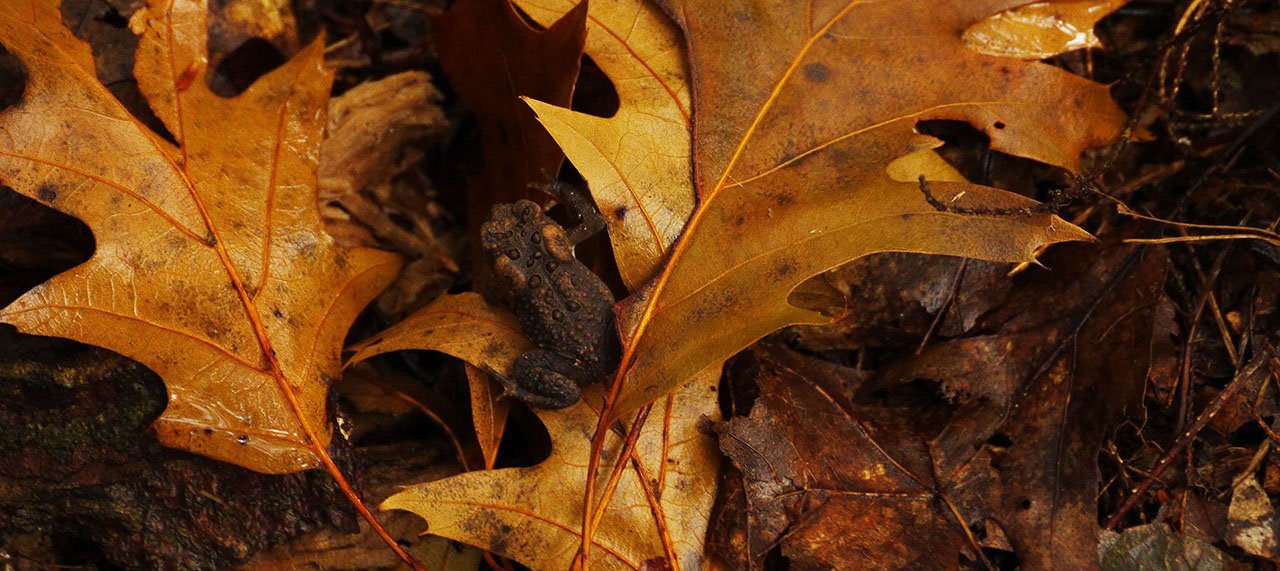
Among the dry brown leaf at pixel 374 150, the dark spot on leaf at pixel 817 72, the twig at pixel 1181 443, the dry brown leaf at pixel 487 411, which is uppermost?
the dark spot on leaf at pixel 817 72

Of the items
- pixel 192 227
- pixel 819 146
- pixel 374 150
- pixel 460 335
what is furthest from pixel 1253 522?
pixel 192 227

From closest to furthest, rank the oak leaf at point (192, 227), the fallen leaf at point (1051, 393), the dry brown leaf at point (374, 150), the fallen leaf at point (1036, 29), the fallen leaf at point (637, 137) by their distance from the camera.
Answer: the oak leaf at point (192, 227)
the fallen leaf at point (637, 137)
the fallen leaf at point (1051, 393)
the fallen leaf at point (1036, 29)
the dry brown leaf at point (374, 150)

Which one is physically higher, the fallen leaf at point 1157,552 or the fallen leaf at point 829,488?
the fallen leaf at point 829,488

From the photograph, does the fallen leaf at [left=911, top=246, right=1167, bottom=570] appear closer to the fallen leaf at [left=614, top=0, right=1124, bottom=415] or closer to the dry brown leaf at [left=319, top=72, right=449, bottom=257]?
the fallen leaf at [left=614, top=0, right=1124, bottom=415]

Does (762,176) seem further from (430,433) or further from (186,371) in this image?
(186,371)

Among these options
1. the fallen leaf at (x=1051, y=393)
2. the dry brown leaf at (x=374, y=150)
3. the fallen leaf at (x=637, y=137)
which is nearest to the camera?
the fallen leaf at (x=637, y=137)

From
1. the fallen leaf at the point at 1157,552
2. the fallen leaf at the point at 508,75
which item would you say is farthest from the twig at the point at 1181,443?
the fallen leaf at the point at 508,75

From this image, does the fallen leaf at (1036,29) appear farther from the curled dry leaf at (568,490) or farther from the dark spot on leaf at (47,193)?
the dark spot on leaf at (47,193)

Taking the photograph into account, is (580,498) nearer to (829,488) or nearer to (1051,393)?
(829,488)

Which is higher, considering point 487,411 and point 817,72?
point 817,72
